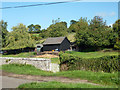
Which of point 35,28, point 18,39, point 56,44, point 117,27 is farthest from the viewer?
point 35,28

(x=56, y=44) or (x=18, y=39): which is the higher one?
(x=18, y=39)

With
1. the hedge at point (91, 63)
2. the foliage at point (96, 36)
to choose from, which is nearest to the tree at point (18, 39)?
the foliage at point (96, 36)

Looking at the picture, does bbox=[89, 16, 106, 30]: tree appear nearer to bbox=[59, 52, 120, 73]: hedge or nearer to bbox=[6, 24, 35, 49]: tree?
bbox=[6, 24, 35, 49]: tree

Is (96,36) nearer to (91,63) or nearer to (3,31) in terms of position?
(3,31)

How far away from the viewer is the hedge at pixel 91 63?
15.2 metres

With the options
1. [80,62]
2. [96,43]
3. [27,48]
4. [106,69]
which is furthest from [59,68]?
[27,48]

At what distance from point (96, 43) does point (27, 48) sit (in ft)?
88.6

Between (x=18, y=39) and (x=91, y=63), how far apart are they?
1963 inches

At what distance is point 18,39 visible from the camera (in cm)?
6241

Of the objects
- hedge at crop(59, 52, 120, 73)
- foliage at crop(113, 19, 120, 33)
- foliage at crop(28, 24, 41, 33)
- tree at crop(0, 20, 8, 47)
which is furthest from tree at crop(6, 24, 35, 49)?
foliage at crop(28, 24, 41, 33)

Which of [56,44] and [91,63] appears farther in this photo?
[56,44]

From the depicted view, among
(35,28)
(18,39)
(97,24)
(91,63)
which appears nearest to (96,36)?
(97,24)

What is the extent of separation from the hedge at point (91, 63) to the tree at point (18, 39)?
45530mm

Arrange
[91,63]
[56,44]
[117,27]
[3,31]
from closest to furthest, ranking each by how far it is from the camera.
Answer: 1. [91,63]
2. [117,27]
3. [56,44]
4. [3,31]
